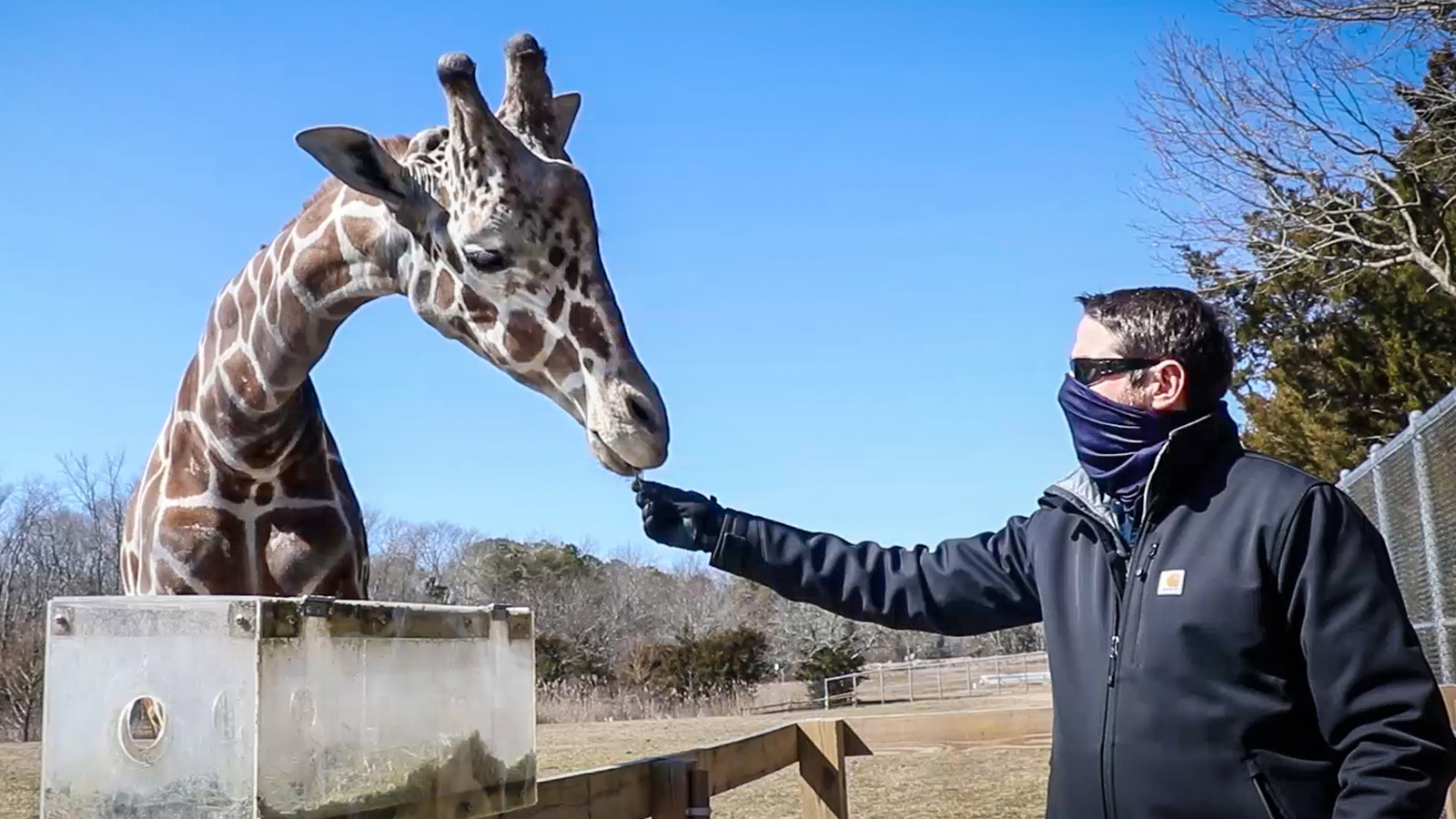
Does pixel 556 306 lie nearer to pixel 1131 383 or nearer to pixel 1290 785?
pixel 1131 383

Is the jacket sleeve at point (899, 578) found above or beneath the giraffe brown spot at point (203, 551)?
beneath

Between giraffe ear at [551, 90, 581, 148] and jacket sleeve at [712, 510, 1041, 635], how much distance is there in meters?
1.11

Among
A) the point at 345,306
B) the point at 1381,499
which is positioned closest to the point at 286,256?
the point at 345,306

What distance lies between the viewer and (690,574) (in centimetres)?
4672

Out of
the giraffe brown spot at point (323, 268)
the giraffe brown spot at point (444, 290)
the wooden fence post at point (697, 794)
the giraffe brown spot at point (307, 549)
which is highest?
the giraffe brown spot at point (323, 268)

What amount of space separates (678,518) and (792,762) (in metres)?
2.59

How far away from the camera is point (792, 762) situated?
4.68 m

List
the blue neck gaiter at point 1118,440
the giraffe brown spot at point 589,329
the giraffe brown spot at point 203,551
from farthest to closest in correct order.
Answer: the giraffe brown spot at point 203,551, the giraffe brown spot at point 589,329, the blue neck gaiter at point 1118,440

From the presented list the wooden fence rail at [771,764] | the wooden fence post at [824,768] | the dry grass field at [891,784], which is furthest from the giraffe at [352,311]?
the dry grass field at [891,784]

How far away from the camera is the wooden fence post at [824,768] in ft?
15.5

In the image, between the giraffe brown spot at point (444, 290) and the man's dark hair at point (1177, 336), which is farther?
the giraffe brown spot at point (444, 290)

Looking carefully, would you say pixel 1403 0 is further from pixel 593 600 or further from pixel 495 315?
pixel 593 600

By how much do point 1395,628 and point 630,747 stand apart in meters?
12.9

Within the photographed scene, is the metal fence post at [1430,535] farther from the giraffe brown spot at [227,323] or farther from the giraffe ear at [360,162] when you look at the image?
the giraffe brown spot at [227,323]
